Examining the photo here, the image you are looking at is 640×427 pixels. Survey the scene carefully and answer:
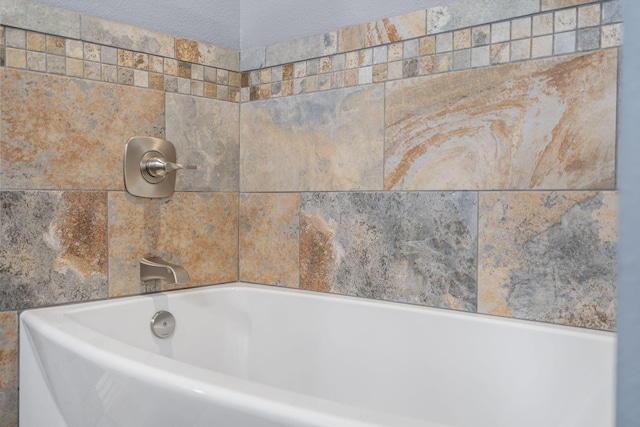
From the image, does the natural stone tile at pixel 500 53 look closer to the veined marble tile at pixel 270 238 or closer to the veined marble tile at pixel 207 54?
the veined marble tile at pixel 270 238

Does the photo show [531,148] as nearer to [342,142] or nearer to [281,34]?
[342,142]

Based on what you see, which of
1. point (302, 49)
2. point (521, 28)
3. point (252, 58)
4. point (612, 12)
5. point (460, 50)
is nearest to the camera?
point (612, 12)

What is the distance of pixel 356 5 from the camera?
5.43 ft

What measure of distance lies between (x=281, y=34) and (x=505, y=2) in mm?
766

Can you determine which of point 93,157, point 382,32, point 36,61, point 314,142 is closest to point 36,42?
point 36,61

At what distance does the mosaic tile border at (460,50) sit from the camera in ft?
4.04

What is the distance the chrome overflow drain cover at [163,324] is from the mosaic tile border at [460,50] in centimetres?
77

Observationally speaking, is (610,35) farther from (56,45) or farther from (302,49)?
(56,45)

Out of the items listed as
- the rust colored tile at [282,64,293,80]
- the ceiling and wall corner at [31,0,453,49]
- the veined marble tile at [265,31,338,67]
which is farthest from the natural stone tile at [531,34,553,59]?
the rust colored tile at [282,64,293,80]

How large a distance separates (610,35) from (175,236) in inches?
50.2

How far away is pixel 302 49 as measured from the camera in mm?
1777

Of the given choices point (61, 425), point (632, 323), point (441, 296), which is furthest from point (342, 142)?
point (632, 323)

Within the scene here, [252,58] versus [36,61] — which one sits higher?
[252,58]

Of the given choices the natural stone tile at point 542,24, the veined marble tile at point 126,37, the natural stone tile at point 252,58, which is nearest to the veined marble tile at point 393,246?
the natural stone tile at point 542,24
